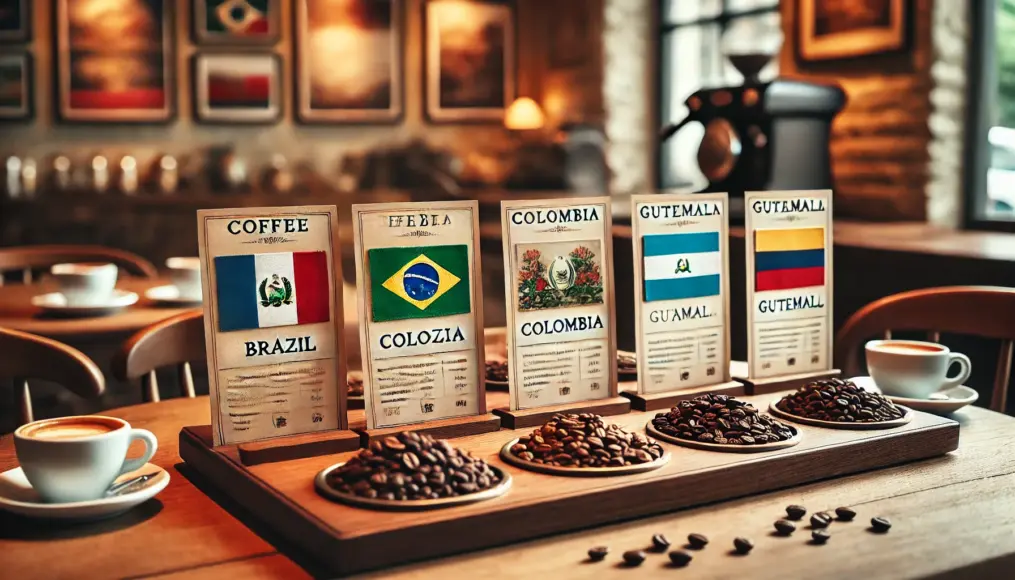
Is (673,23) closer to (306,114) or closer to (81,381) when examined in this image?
(306,114)

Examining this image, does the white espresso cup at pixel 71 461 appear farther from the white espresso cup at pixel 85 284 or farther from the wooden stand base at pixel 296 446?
the white espresso cup at pixel 85 284

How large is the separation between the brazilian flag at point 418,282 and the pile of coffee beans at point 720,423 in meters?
0.28

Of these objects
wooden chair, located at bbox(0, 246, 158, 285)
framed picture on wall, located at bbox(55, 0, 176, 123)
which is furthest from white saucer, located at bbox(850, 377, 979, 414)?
framed picture on wall, located at bbox(55, 0, 176, 123)

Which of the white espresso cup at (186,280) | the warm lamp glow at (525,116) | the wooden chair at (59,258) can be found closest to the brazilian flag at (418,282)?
the white espresso cup at (186,280)

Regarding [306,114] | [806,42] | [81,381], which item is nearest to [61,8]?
[306,114]

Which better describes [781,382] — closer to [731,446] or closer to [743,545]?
[731,446]

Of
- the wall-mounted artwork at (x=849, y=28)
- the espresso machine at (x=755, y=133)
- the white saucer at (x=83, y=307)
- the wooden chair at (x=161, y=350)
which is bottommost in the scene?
the wooden chair at (x=161, y=350)

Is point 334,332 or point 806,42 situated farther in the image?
point 806,42

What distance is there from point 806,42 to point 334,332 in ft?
11.6

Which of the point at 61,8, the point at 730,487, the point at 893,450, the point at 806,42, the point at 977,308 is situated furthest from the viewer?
the point at 61,8

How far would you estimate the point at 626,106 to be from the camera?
257 inches

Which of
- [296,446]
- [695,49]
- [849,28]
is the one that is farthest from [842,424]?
[695,49]

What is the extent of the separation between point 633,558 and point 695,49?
5.60m

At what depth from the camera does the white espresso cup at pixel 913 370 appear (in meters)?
1.44
